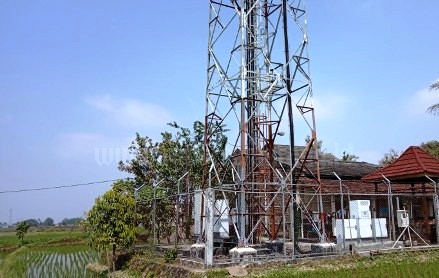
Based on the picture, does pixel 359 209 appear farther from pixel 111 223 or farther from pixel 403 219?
pixel 111 223

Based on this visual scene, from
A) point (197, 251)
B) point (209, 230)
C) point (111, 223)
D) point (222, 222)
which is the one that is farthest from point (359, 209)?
point (111, 223)

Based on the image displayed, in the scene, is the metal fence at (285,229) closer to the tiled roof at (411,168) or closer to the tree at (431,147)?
the tiled roof at (411,168)

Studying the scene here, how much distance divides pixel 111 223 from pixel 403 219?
11640mm

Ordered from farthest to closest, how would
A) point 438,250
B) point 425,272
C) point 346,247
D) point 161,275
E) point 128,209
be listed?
point 128,209
point 438,250
point 346,247
point 161,275
point 425,272

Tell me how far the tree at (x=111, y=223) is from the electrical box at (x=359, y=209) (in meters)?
8.84

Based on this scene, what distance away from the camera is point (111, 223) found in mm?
17094

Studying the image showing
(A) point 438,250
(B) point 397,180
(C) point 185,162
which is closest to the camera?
(A) point 438,250

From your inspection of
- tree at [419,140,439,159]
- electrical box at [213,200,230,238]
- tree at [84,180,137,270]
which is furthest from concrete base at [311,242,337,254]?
tree at [419,140,439,159]

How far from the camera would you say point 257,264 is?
1302cm

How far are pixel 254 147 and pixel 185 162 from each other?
8012mm

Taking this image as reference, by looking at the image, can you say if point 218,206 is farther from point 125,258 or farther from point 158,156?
point 158,156

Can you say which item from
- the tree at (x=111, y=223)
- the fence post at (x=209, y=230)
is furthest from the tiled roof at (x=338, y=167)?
the fence post at (x=209, y=230)

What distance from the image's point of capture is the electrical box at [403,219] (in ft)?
55.3

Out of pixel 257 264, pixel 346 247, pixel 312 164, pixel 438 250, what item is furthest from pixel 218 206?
pixel 312 164
